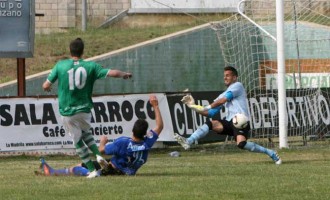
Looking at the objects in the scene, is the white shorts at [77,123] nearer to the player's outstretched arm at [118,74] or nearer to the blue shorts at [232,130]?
the player's outstretched arm at [118,74]

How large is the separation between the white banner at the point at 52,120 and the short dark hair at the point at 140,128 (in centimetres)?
784

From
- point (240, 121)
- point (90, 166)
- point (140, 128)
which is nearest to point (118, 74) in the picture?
point (140, 128)

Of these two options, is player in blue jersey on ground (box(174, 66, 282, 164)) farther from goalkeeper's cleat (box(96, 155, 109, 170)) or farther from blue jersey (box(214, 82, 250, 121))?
goalkeeper's cleat (box(96, 155, 109, 170))

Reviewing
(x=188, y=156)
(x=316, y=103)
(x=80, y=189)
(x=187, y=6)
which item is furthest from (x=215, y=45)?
(x=80, y=189)

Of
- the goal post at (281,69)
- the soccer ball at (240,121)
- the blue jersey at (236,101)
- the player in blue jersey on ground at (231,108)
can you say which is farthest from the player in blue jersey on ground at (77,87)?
the goal post at (281,69)

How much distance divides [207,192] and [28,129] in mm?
10464

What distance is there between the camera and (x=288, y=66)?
3102cm

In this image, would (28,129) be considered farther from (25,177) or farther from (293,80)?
(293,80)

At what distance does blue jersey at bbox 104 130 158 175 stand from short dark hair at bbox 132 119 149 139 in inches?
4.7

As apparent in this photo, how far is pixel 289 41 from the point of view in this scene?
29297mm

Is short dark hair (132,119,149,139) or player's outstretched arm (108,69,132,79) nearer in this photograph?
player's outstretched arm (108,69,132,79)

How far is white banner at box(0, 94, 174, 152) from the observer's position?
2225 centimetres

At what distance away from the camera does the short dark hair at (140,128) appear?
14.7m

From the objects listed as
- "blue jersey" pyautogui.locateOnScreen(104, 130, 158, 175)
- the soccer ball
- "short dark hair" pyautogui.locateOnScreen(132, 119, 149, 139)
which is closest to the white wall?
the soccer ball
